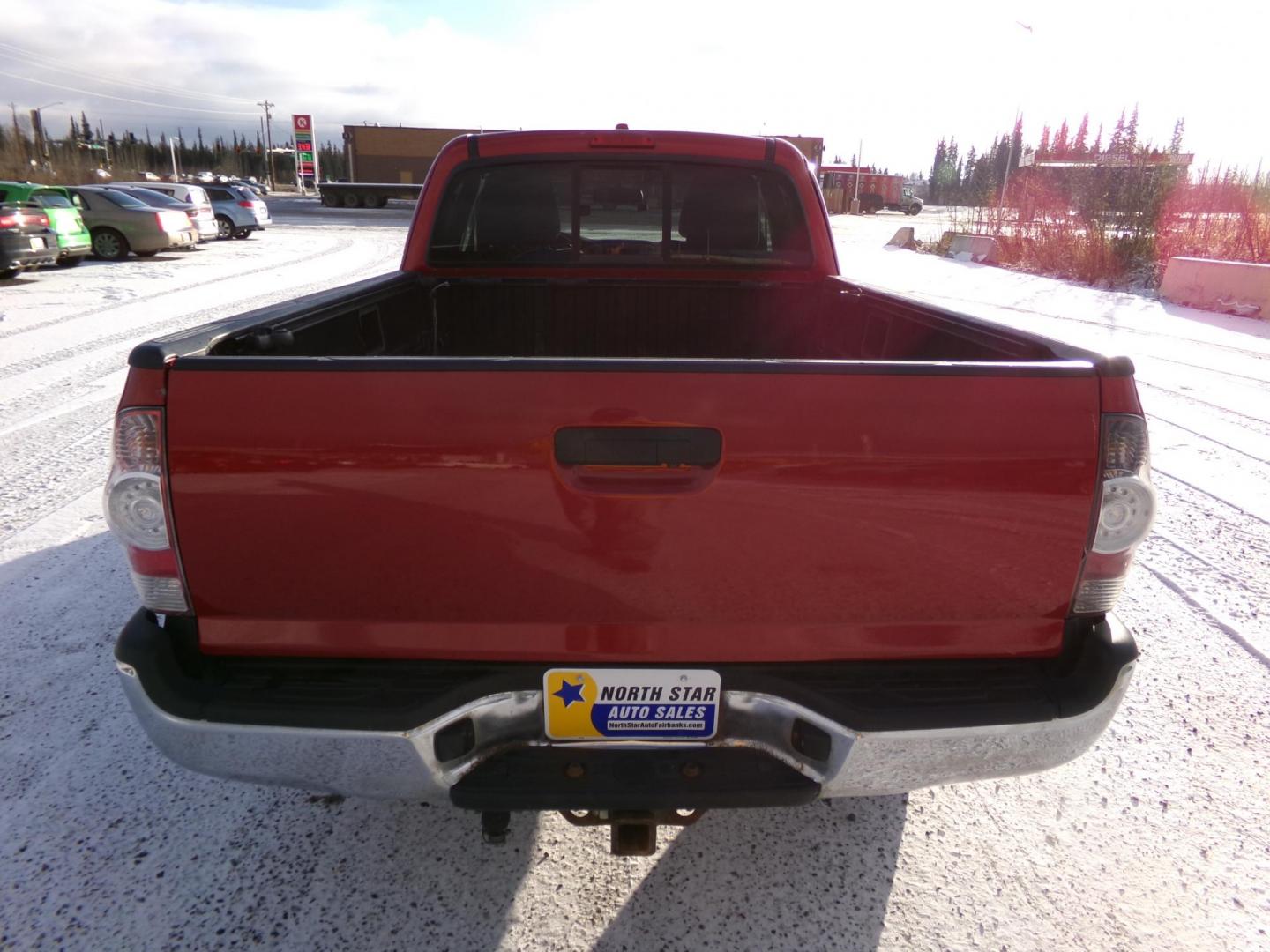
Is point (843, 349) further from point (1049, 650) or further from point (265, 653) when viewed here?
point (265, 653)

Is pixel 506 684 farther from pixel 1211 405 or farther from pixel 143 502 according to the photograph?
pixel 1211 405

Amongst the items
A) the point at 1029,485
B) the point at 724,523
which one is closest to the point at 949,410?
the point at 1029,485

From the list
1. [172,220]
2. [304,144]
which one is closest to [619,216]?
[172,220]

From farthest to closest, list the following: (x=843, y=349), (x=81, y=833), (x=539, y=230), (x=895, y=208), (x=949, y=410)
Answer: (x=895, y=208), (x=539, y=230), (x=843, y=349), (x=81, y=833), (x=949, y=410)

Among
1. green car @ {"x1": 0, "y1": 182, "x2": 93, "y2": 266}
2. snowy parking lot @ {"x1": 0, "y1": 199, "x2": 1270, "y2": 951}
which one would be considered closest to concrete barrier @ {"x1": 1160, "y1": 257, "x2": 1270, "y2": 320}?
snowy parking lot @ {"x1": 0, "y1": 199, "x2": 1270, "y2": 951}

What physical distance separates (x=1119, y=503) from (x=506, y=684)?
4.44ft

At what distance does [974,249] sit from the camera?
71.6 feet

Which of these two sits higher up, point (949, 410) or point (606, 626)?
point (949, 410)

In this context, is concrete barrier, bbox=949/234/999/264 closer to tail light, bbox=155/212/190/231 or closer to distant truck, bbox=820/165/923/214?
tail light, bbox=155/212/190/231

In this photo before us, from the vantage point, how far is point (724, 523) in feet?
5.56

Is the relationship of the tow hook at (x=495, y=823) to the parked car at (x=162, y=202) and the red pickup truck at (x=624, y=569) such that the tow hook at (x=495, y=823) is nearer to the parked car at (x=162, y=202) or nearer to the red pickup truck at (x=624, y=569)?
the red pickup truck at (x=624, y=569)

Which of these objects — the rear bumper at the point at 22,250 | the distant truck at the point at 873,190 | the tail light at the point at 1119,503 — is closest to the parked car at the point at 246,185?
the rear bumper at the point at 22,250

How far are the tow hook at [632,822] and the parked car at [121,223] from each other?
19.7 m

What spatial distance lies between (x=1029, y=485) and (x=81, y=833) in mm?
2766
